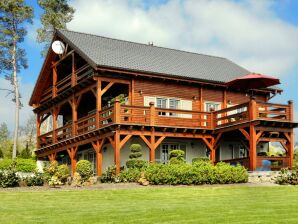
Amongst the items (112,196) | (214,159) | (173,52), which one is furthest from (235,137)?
(112,196)

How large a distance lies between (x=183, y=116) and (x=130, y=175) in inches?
266

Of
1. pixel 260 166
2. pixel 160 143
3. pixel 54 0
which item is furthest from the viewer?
pixel 54 0

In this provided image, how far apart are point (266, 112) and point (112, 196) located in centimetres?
1025

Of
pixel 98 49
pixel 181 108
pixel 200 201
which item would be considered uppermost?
pixel 98 49

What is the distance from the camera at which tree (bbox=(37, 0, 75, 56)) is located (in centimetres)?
4891

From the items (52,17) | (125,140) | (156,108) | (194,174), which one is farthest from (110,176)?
(52,17)

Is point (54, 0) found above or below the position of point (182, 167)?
above

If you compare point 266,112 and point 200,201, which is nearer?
point 200,201

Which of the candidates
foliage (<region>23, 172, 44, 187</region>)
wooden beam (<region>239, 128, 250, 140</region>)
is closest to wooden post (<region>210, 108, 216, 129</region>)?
wooden beam (<region>239, 128, 250, 140</region>)

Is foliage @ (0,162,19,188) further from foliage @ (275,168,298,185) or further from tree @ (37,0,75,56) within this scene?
tree @ (37,0,75,56)

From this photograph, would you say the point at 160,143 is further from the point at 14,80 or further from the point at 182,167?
the point at 14,80

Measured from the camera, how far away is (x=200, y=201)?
55.0 feet

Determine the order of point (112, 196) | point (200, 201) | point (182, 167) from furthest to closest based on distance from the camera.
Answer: point (182, 167) → point (112, 196) → point (200, 201)

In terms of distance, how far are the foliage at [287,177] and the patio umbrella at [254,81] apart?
5.46m
